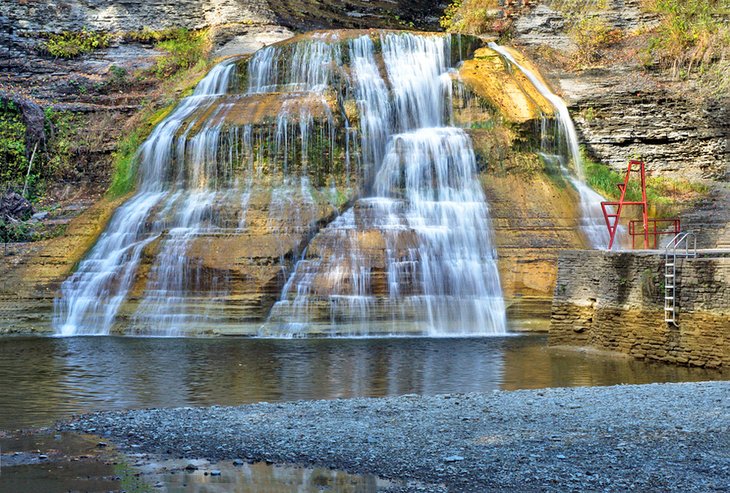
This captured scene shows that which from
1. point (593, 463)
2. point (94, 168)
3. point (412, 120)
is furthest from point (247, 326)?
point (593, 463)

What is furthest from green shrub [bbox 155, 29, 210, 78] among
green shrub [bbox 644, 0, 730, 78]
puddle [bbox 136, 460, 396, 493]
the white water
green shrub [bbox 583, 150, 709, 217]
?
puddle [bbox 136, 460, 396, 493]

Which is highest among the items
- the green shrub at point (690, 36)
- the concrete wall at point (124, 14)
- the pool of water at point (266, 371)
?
the concrete wall at point (124, 14)

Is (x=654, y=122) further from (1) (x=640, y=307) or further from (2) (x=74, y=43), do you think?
(2) (x=74, y=43)

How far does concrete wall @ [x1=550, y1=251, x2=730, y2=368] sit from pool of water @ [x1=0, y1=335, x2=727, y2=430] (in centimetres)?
45

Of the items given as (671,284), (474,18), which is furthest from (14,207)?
(671,284)

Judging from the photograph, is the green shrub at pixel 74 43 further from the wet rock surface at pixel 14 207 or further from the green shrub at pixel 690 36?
the green shrub at pixel 690 36

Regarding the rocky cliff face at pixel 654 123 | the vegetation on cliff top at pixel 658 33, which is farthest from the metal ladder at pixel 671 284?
the vegetation on cliff top at pixel 658 33

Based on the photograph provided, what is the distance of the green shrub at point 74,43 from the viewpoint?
118 ft

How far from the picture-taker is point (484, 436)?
30.5 ft

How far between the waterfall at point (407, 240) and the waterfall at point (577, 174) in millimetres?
2788

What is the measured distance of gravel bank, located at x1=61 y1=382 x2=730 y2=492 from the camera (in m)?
7.85

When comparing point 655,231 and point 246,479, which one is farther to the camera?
point 655,231

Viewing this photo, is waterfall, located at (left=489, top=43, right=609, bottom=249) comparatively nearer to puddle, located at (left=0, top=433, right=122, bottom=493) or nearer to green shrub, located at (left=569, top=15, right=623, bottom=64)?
green shrub, located at (left=569, top=15, right=623, bottom=64)

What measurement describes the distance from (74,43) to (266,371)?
25187 mm
